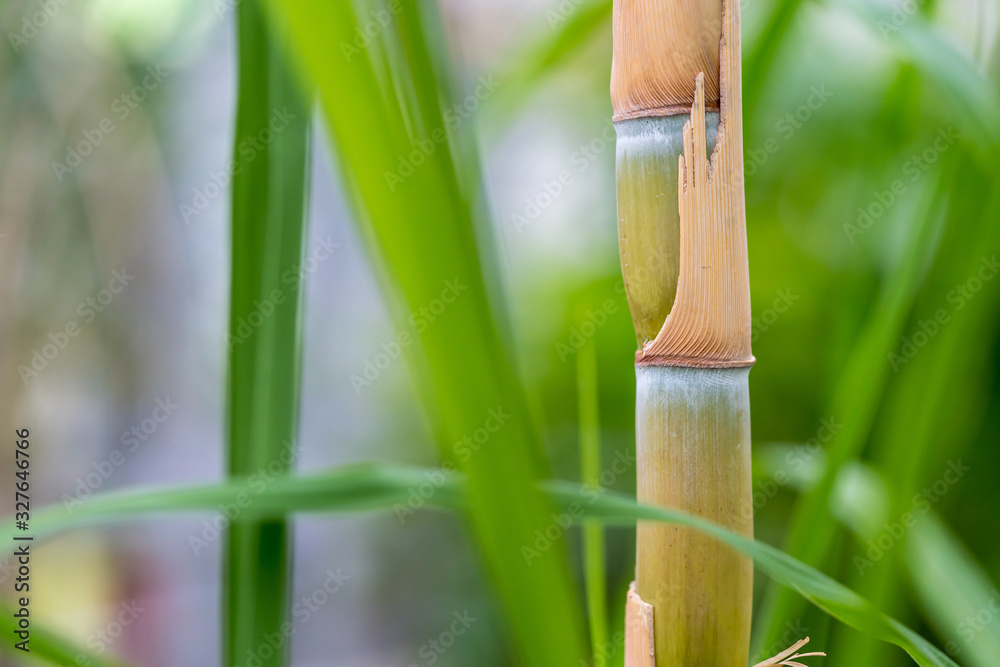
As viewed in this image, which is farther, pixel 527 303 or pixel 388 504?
pixel 527 303

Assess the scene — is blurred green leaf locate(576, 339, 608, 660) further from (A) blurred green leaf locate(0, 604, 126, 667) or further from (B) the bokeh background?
(A) blurred green leaf locate(0, 604, 126, 667)

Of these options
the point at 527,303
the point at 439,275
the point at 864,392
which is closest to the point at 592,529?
the point at 864,392

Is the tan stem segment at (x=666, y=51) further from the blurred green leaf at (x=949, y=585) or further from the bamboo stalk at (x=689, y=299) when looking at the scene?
the blurred green leaf at (x=949, y=585)

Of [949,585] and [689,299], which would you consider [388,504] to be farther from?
[949,585]

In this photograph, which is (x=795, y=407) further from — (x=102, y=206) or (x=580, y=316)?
(x=102, y=206)

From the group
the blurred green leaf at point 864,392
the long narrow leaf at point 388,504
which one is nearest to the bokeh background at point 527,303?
the blurred green leaf at point 864,392

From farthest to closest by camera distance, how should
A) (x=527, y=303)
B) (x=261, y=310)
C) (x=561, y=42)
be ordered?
(x=527, y=303), (x=561, y=42), (x=261, y=310)

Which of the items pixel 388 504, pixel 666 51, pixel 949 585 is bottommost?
pixel 949 585
